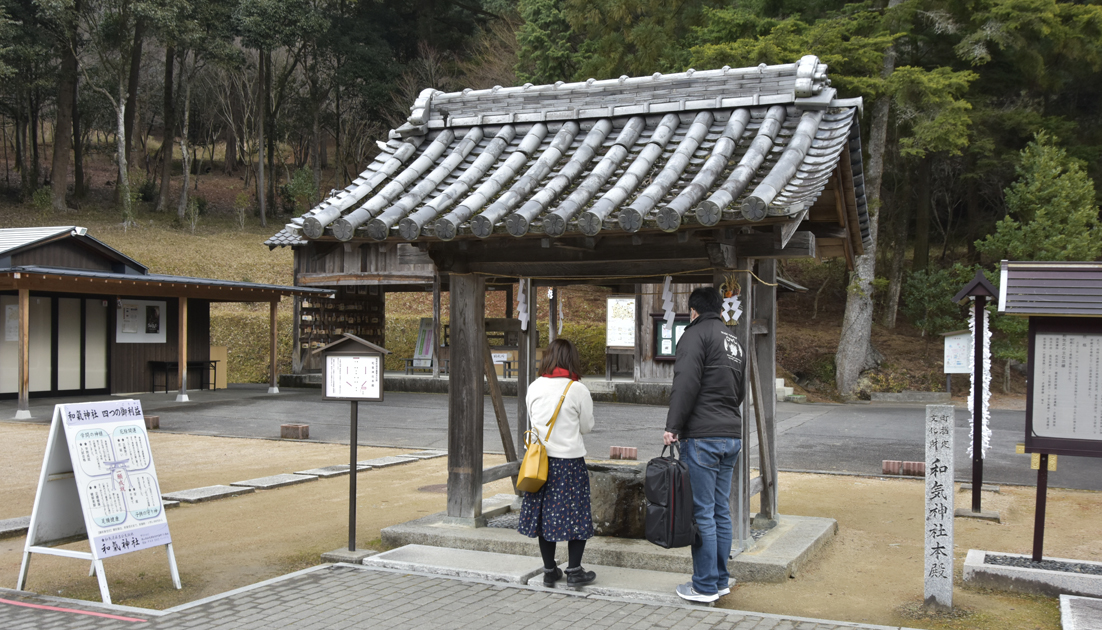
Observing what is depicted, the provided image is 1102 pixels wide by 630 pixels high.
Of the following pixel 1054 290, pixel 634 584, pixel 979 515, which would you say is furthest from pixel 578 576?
pixel 979 515

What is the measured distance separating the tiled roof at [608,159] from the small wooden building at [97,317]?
11651mm

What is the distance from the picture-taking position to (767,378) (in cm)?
723

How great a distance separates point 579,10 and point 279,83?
19020mm

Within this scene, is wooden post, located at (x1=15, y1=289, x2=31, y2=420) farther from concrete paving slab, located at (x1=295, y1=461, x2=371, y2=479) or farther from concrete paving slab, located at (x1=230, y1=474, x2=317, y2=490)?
concrete paving slab, located at (x1=230, y1=474, x2=317, y2=490)

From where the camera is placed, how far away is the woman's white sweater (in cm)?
549

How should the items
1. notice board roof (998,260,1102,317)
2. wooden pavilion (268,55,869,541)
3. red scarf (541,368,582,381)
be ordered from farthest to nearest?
notice board roof (998,260,1102,317) < wooden pavilion (268,55,869,541) < red scarf (541,368,582,381)

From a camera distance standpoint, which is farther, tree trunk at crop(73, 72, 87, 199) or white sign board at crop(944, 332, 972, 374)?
tree trunk at crop(73, 72, 87, 199)

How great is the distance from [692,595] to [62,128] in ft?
122

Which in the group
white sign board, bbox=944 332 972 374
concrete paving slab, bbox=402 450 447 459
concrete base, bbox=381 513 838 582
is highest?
white sign board, bbox=944 332 972 374

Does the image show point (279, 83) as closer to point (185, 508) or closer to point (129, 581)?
point (185, 508)

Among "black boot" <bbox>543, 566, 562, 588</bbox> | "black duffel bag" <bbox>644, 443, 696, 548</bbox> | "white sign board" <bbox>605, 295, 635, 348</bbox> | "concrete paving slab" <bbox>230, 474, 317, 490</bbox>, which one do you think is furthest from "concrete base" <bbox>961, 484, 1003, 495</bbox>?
"white sign board" <bbox>605, 295, 635, 348</bbox>

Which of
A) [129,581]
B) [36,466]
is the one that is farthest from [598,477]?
[36,466]

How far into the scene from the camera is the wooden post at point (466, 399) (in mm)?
6812

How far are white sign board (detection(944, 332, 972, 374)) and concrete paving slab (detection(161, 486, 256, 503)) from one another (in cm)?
790
